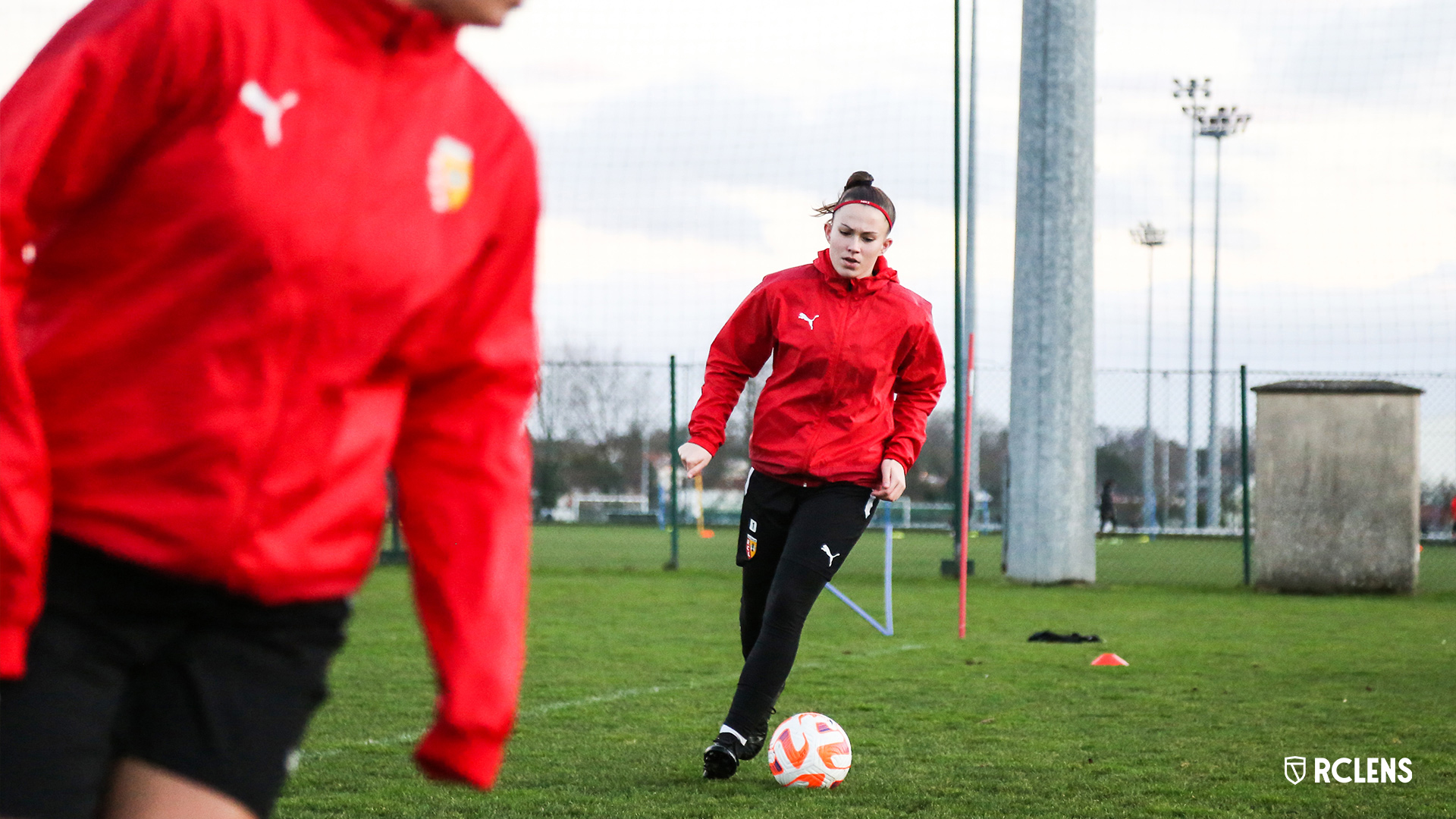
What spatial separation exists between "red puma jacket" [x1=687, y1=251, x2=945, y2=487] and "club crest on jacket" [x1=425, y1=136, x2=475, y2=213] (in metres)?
3.40

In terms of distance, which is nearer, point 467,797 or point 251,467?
point 251,467

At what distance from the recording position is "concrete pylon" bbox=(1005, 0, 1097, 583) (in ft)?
51.3

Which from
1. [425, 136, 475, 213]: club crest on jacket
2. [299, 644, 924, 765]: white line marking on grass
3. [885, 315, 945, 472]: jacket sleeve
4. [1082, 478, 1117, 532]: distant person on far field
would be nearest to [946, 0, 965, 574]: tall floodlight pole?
[299, 644, 924, 765]: white line marking on grass

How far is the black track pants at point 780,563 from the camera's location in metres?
5.11

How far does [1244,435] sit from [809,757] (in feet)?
43.6

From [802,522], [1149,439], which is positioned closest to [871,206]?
[802,522]

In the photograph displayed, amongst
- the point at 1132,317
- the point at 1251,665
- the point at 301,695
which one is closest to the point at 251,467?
the point at 301,695

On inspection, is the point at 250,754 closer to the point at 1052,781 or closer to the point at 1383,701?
the point at 1052,781

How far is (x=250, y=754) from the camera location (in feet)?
6.08

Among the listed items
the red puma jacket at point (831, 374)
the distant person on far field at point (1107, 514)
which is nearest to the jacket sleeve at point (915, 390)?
the red puma jacket at point (831, 374)

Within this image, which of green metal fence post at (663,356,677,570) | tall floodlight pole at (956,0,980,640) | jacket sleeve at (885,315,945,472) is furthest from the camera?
green metal fence post at (663,356,677,570)

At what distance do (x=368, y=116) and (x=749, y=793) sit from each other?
3.52 meters

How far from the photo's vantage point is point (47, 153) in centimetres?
167

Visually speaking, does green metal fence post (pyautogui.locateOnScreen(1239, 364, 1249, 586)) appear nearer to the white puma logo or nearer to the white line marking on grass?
the white line marking on grass
